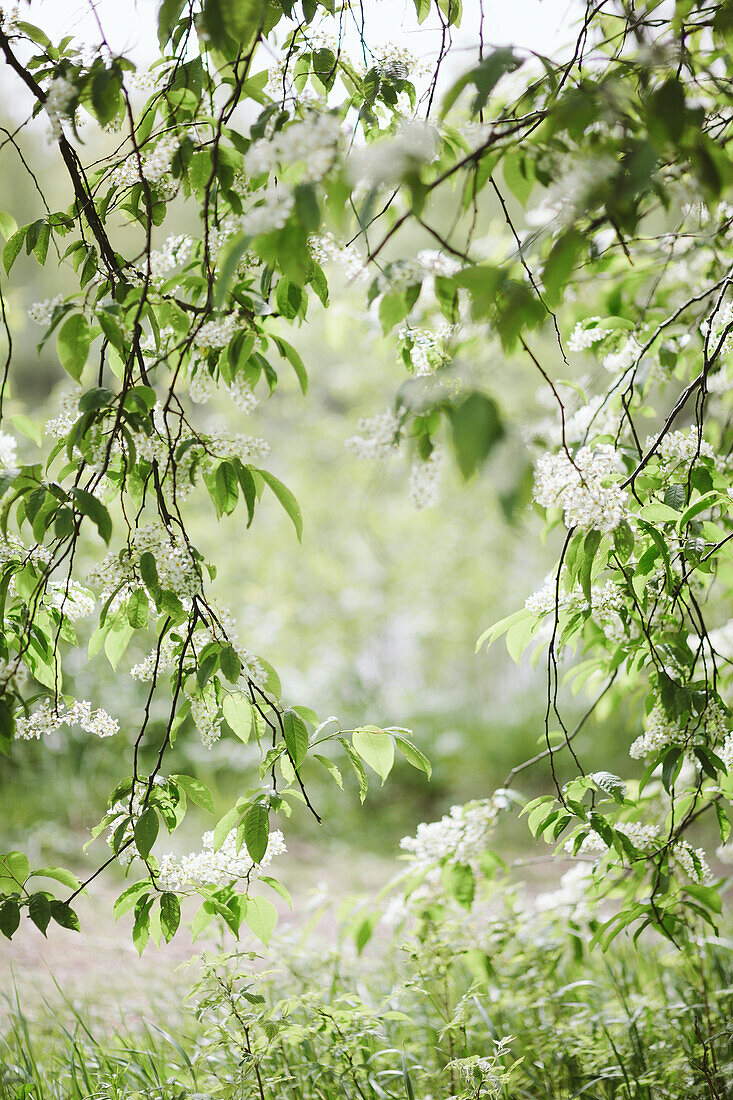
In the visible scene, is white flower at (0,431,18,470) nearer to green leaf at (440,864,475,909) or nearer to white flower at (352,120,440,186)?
white flower at (352,120,440,186)

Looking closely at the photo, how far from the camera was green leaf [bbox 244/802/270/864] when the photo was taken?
105 centimetres

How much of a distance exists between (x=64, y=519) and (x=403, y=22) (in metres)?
0.83

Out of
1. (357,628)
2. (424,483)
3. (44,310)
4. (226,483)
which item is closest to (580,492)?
(424,483)

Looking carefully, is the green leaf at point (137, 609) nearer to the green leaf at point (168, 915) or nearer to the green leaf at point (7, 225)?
the green leaf at point (168, 915)

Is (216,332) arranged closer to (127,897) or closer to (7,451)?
(7,451)

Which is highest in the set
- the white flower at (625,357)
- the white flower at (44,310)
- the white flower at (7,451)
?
the white flower at (625,357)

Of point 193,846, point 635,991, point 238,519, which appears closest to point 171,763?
point 193,846

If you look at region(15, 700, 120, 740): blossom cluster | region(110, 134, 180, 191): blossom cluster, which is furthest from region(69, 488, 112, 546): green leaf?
region(110, 134, 180, 191): blossom cluster

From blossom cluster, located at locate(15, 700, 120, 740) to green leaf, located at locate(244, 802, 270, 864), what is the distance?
0.22m

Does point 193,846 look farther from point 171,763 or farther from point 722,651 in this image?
point 722,651

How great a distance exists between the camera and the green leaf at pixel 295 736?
107 cm

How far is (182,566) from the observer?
999 mm

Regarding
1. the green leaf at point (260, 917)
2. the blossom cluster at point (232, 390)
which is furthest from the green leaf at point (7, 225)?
the green leaf at point (260, 917)

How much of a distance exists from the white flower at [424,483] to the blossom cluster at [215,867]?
553 mm
